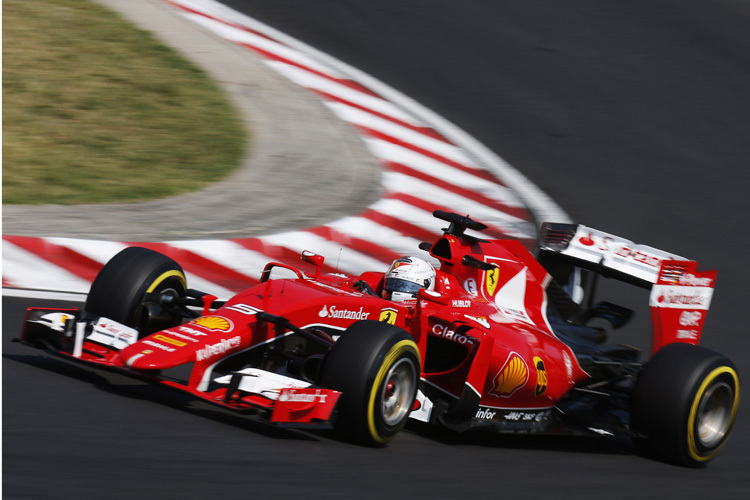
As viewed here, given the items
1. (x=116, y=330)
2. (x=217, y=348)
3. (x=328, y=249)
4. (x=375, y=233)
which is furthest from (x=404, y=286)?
(x=375, y=233)

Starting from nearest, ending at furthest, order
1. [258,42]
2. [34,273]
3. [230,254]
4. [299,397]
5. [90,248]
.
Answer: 1. [299,397]
2. [34,273]
3. [90,248]
4. [230,254]
5. [258,42]

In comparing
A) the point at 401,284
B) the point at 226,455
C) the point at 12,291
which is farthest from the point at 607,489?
the point at 12,291

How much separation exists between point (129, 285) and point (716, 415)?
3.35m

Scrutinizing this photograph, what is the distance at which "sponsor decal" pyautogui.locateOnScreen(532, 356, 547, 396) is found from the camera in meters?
5.73

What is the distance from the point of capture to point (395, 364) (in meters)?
4.89

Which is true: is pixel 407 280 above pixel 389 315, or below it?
above

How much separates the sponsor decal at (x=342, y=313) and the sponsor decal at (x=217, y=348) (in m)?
0.47

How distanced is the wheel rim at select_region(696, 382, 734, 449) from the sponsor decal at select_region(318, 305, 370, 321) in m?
2.03

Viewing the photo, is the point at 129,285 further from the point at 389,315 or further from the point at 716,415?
the point at 716,415

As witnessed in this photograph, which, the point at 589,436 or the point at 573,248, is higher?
the point at 573,248

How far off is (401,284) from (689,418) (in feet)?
5.62

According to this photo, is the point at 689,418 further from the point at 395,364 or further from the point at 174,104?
the point at 174,104

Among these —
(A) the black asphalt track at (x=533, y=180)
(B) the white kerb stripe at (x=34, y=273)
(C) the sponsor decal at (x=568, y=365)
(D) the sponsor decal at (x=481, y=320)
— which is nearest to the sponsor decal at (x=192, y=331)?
(A) the black asphalt track at (x=533, y=180)

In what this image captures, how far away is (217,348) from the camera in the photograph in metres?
5.01
